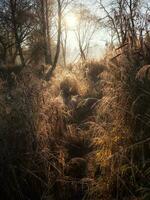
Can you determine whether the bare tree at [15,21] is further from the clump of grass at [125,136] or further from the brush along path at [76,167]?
the clump of grass at [125,136]

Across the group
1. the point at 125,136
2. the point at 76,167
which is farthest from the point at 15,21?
the point at 125,136

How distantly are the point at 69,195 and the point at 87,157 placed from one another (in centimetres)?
97

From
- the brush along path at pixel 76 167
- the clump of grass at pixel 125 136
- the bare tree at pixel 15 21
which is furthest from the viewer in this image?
the bare tree at pixel 15 21

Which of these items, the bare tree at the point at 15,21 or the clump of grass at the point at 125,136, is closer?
the clump of grass at the point at 125,136

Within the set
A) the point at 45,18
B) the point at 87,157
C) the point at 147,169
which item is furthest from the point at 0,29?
the point at 147,169

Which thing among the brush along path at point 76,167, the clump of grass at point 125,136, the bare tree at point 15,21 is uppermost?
the bare tree at point 15,21

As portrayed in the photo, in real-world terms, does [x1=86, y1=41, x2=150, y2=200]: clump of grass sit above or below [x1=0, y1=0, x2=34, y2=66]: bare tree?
below

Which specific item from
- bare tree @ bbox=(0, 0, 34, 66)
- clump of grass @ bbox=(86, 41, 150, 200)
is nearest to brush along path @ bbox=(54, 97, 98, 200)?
clump of grass @ bbox=(86, 41, 150, 200)

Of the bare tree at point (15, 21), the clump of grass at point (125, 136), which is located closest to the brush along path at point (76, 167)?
the clump of grass at point (125, 136)

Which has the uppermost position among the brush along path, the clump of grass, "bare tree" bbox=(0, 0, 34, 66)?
"bare tree" bbox=(0, 0, 34, 66)

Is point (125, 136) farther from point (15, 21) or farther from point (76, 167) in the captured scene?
point (15, 21)

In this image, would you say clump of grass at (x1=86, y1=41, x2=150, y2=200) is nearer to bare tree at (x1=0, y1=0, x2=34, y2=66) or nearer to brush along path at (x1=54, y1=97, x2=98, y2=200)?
brush along path at (x1=54, y1=97, x2=98, y2=200)

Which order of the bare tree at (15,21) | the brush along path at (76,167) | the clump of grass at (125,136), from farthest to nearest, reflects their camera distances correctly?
the bare tree at (15,21) < the brush along path at (76,167) < the clump of grass at (125,136)

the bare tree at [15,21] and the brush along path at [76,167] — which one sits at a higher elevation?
the bare tree at [15,21]
